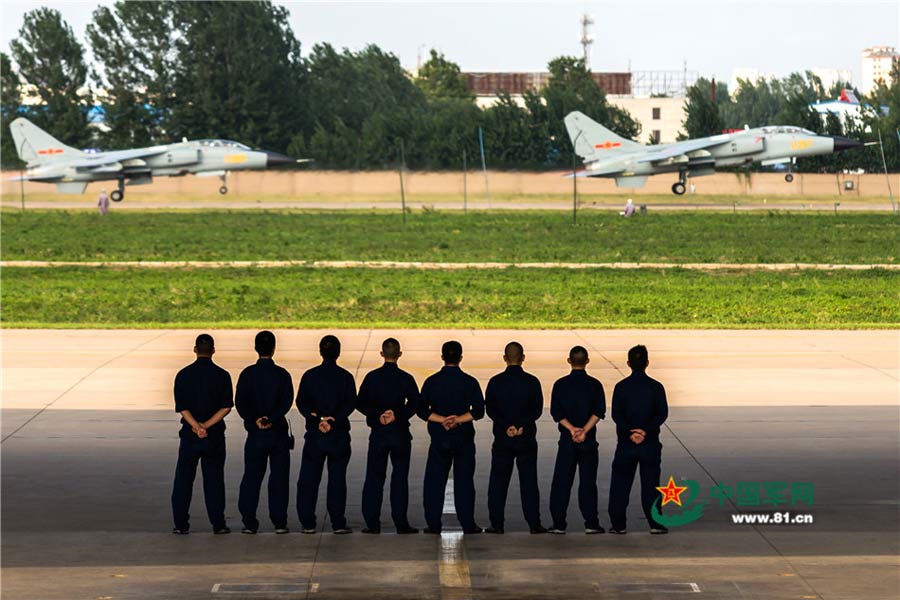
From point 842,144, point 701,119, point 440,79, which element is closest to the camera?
point 842,144

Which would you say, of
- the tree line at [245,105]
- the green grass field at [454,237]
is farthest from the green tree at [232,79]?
the green grass field at [454,237]

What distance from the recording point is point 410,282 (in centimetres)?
3691

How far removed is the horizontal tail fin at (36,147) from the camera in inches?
3516

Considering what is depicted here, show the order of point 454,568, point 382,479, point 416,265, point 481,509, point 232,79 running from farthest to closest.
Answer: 1. point 232,79
2. point 416,265
3. point 481,509
4. point 382,479
5. point 454,568

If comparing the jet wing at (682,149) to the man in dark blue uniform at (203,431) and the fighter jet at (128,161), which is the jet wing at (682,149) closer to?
the fighter jet at (128,161)

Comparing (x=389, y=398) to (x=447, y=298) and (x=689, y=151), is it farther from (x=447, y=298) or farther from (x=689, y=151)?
(x=689, y=151)

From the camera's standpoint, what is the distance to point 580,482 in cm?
1077

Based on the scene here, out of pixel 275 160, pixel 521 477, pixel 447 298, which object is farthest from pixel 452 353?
pixel 275 160

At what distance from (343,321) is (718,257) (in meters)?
22.0

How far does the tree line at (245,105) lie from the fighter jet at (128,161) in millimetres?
15155

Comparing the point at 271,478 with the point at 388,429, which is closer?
the point at 388,429

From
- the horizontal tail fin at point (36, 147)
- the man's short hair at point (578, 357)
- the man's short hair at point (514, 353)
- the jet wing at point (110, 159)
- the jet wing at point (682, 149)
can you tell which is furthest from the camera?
the horizontal tail fin at point (36, 147)

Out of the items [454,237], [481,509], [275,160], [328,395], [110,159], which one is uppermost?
[110,159]

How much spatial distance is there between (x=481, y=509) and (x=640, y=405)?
6.29 ft
